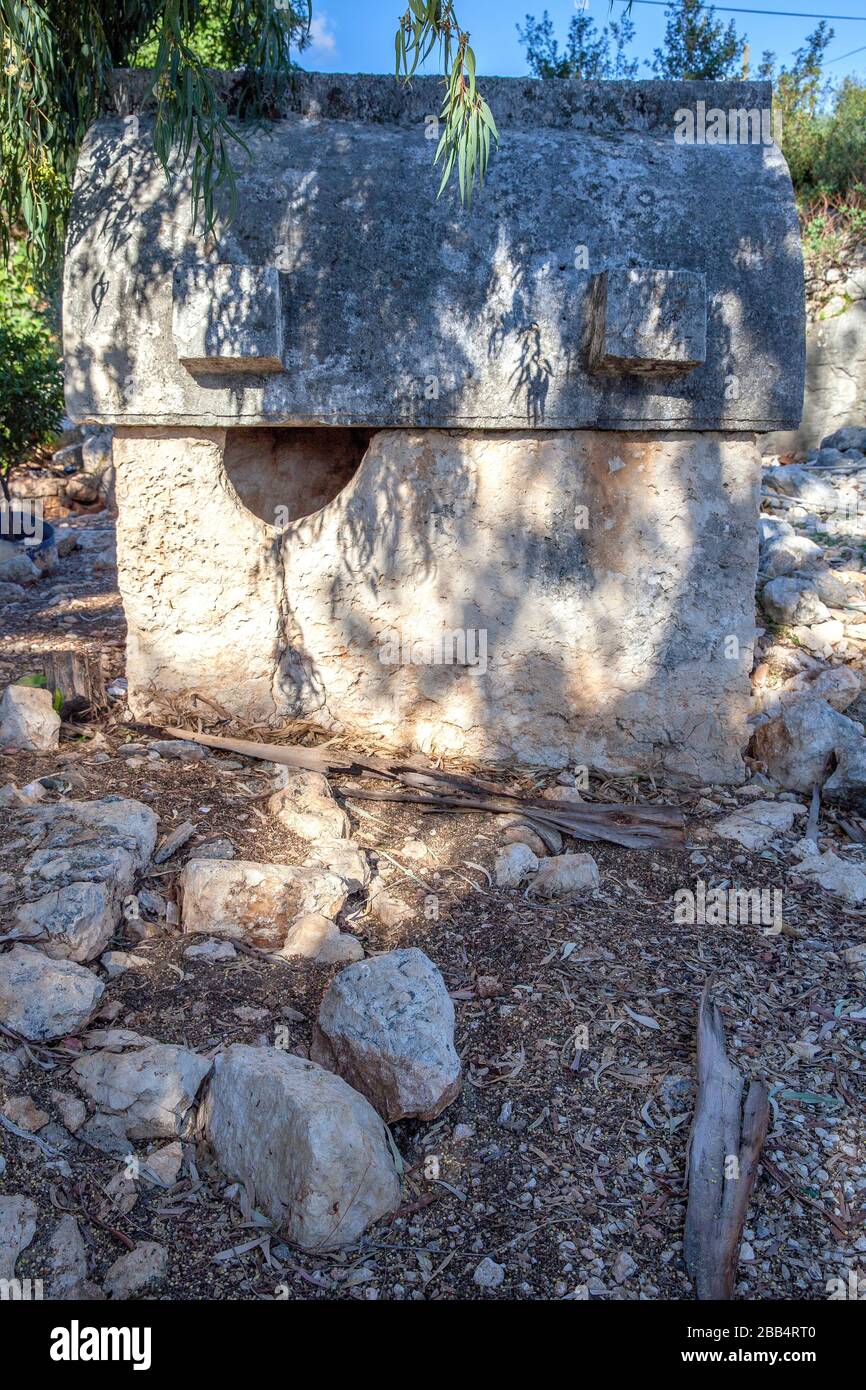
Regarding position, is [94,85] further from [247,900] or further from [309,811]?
[247,900]

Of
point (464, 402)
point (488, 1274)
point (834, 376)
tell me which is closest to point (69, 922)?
point (488, 1274)

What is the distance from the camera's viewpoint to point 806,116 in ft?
43.5

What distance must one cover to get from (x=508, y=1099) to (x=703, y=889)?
1.24m

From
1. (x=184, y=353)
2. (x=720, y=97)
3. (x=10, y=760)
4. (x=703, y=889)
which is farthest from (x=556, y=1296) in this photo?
(x=720, y=97)

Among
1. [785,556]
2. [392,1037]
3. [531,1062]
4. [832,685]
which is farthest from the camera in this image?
[785,556]

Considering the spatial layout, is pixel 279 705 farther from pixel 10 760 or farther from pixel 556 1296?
pixel 556 1296

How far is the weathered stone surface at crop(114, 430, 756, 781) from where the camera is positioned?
3.91 m

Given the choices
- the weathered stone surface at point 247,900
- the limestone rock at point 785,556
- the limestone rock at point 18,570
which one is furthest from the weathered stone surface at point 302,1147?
the limestone rock at point 18,570

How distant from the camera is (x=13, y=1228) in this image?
208cm

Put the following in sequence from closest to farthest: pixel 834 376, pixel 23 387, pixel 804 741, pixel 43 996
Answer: pixel 43 996 < pixel 804 741 < pixel 23 387 < pixel 834 376

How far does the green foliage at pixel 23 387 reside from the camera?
7.92 m

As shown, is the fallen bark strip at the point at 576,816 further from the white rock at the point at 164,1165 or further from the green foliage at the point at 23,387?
the green foliage at the point at 23,387

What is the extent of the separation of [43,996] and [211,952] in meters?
0.52

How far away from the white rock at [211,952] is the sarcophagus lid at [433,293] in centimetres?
197
